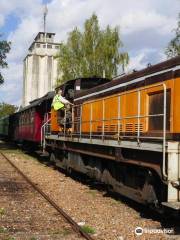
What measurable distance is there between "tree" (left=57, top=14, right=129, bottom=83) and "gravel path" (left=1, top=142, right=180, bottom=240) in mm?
28649

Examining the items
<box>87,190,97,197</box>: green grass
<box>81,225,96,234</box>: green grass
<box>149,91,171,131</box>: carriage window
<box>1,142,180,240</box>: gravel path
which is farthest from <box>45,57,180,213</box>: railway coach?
<box>81,225,96,234</box>: green grass

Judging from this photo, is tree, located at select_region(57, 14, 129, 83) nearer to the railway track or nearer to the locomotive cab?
the locomotive cab

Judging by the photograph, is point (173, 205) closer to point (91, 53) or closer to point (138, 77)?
point (138, 77)

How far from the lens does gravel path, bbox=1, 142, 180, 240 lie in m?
8.10

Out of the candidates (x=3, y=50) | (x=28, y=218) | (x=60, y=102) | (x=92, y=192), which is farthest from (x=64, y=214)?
(x=3, y=50)

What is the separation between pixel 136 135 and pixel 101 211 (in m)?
1.71

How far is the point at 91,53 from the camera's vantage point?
44.2 m

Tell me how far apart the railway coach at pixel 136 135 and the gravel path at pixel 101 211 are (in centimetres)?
34

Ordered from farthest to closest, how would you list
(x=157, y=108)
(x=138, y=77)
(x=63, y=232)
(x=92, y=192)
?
1. (x=92, y=192)
2. (x=138, y=77)
3. (x=157, y=108)
4. (x=63, y=232)

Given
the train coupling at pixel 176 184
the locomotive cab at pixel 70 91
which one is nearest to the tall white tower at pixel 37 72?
the locomotive cab at pixel 70 91

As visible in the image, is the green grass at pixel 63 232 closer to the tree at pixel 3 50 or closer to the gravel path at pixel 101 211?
the gravel path at pixel 101 211

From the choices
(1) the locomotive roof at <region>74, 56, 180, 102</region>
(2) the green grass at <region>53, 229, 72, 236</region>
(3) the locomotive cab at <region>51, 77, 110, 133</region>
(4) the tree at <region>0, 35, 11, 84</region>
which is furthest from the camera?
(4) the tree at <region>0, 35, 11, 84</region>

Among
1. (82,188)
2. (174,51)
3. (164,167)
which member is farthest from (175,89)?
(174,51)

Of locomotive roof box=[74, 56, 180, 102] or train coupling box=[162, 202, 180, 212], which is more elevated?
locomotive roof box=[74, 56, 180, 102]
